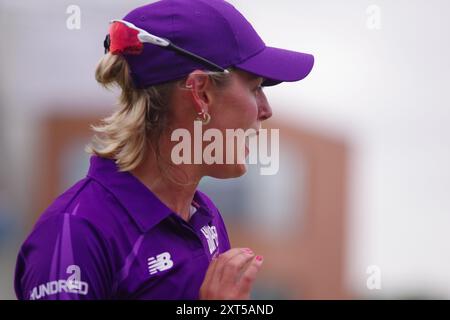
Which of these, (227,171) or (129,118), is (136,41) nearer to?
(129,118)

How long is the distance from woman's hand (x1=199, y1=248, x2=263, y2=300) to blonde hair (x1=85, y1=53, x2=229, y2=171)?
17.6 inches

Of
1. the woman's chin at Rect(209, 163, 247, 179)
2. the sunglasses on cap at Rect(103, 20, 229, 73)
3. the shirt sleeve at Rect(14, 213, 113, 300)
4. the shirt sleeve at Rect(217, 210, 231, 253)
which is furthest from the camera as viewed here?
the shirt sleeve at Rect(217, 210, 231, 253)

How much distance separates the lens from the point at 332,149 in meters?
22.8

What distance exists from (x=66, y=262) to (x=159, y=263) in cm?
31

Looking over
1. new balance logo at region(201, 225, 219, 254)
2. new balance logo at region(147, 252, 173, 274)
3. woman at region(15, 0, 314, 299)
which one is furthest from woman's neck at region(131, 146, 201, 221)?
new balance logo at region(147, 252, 173, 274)

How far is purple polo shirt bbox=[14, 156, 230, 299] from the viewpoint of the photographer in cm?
228

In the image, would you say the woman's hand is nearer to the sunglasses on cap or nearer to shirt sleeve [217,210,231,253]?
shirt sleeve [217,210,231,253]

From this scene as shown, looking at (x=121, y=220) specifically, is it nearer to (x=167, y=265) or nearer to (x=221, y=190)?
(x=167, y=265)

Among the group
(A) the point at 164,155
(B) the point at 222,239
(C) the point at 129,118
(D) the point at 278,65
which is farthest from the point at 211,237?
(D) the point at 278,65

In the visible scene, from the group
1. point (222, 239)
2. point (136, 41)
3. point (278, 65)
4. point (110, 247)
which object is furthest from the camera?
point (222, 239)

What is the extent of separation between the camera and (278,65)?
108 inches

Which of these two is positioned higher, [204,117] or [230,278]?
[204,117]
